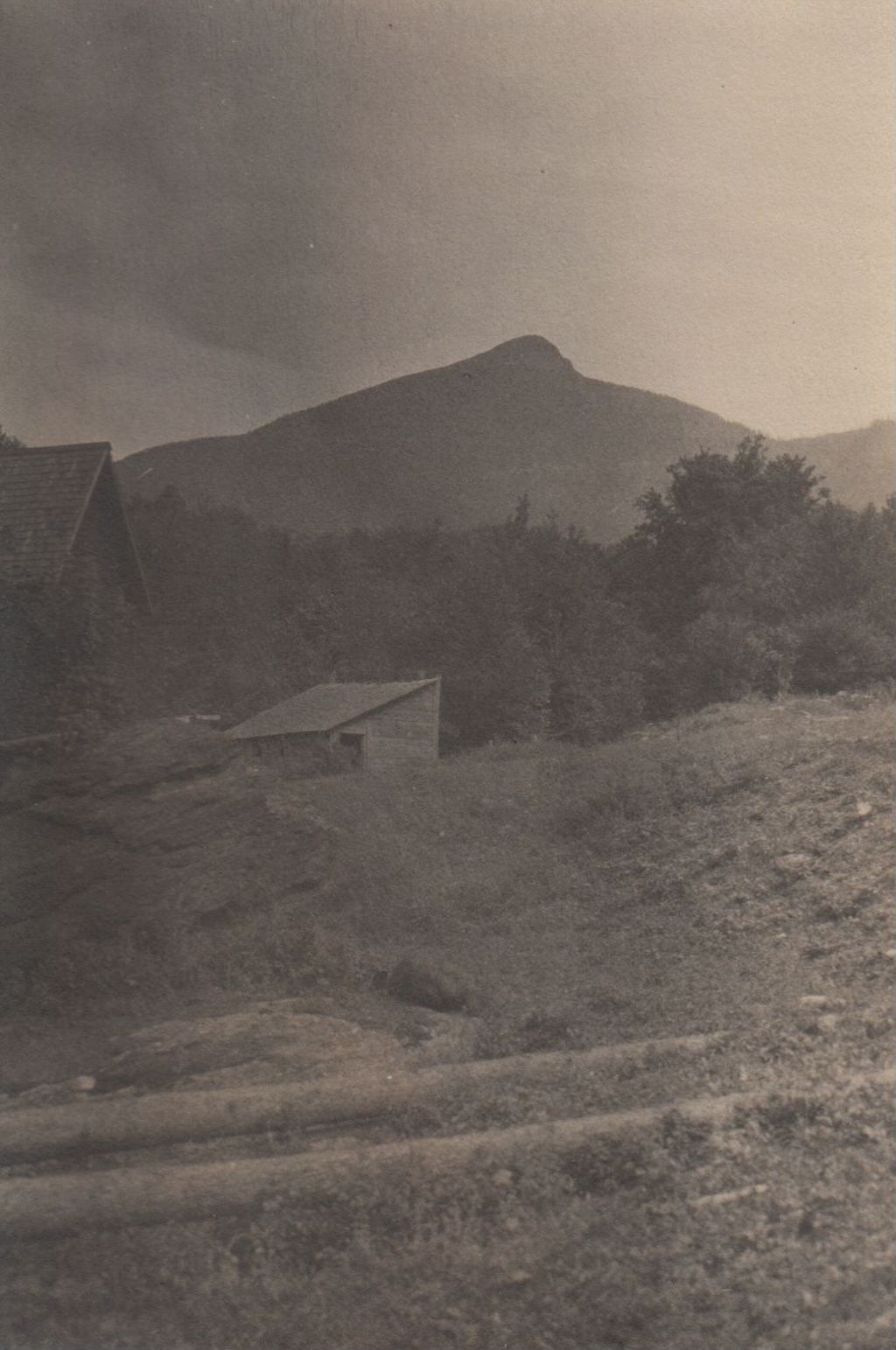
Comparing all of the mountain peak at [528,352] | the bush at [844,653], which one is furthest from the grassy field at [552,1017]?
the mountain peak at [528,352]

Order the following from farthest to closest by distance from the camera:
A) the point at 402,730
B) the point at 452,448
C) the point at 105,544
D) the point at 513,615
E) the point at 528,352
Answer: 1. the point at 513,615
2. the point at 402,730
3. the point at 452,448
4. the point at 528,352
5. the point at 105,544

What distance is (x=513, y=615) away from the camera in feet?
67.0

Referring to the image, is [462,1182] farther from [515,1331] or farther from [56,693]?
[56,693]

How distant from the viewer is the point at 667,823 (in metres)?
12.2

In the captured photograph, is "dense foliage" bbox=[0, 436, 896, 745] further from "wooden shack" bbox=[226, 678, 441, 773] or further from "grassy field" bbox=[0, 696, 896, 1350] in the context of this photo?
"grassy field" bbox=[0, 696, 896, 1350]

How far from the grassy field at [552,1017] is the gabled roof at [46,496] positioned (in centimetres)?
206

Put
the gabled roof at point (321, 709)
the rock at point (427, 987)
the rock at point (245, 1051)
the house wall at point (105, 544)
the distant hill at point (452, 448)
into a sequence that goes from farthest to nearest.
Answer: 1. the gabled roof at point (321, 709)
2. the distant hill at point (452, 448)
3. the house wall at point (105, 544)
4. the rock at point (427, 987)
5. the rock at point (245, 1051)

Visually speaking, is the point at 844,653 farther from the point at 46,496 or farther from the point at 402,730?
the point at 46,496

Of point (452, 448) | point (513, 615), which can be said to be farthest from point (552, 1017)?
point (513, 615)

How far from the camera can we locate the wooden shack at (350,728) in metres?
11.3

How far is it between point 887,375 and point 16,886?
7492 millimetres

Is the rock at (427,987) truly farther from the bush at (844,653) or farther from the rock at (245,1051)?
the bush at (844,653)

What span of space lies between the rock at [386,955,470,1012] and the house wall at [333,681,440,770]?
5164mm

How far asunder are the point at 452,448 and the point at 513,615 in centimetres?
726
